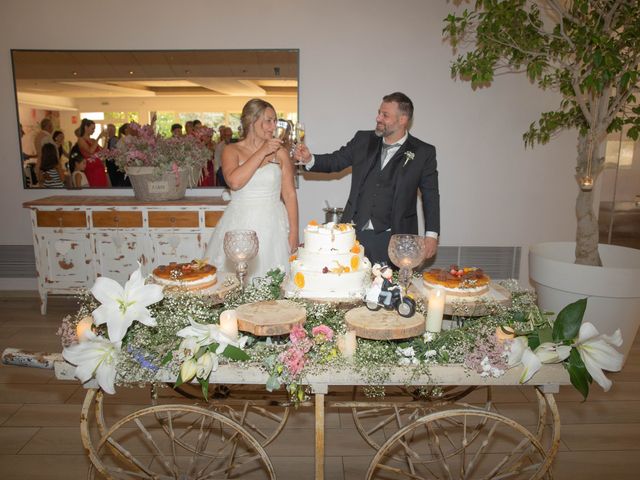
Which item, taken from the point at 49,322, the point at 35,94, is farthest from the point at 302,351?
the point at 35,94

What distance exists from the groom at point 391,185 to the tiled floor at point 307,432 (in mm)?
1145

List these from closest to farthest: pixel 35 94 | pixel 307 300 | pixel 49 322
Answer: pixel 307 300, pixel 49 322, pixel 35 94

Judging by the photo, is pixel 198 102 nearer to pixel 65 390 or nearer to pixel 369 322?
pixel 65 390

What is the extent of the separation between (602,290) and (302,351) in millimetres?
2386

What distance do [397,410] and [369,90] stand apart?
2.98 m

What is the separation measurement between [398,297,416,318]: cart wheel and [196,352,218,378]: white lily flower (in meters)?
0.68

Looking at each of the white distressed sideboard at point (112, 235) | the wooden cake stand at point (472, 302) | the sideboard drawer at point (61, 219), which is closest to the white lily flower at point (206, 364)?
the wooden cake stand at point (472, 302)

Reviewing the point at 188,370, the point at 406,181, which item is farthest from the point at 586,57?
the point at 188,370

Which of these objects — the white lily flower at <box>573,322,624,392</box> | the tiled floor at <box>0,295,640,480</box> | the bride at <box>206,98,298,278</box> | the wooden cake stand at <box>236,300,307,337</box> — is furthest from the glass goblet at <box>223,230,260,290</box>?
the white lily flower at <box>573,322,624,392</box>

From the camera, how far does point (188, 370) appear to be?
1.56 meters

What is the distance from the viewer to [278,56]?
442cm

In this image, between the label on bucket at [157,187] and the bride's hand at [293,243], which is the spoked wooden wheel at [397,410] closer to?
the bride's hand at [293,243]

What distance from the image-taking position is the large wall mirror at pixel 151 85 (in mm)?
4410

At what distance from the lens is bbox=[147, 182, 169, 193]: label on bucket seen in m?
4.21
